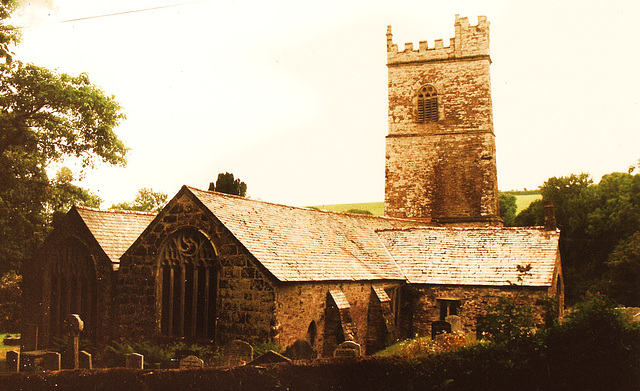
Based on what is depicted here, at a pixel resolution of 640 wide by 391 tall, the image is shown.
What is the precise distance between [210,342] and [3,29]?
44.4ft

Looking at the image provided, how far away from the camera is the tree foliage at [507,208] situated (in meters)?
78.8

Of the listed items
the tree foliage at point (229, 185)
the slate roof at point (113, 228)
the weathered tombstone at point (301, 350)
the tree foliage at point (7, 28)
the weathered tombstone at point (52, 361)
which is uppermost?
the tree foliage at point (7, 28)

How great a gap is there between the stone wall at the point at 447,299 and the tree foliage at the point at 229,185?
51.2 ft

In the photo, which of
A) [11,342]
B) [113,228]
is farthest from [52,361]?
[11,342]

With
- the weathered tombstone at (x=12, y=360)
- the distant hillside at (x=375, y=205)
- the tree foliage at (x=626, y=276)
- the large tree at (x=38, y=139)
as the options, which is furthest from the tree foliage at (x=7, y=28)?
the distant hillside at (x=375, y=205)

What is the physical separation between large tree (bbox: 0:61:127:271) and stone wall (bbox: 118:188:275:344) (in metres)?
8.07

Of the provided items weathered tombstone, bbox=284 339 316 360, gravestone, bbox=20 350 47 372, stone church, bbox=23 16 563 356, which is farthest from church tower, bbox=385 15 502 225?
gravestone, bbox=20 350 47 372

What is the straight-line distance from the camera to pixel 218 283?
17.3 metres

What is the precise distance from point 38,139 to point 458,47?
26.6m

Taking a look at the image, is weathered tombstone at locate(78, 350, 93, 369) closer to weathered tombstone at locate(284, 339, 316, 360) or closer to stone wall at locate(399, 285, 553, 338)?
weathered tombstone at locate(284, 339, 316, 360)

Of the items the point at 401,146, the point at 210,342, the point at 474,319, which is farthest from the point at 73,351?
the point at 401,146

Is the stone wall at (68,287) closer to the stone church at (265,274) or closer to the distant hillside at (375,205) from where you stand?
the stone church at (265,274)

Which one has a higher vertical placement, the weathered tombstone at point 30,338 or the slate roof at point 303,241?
the slate roof at point 303,241

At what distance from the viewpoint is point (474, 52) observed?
1550 inches
